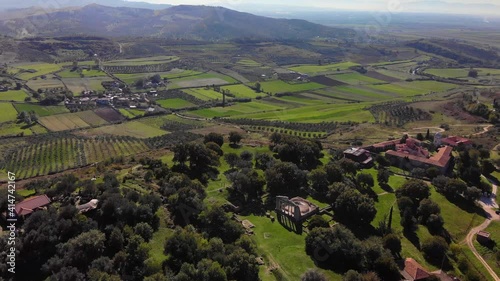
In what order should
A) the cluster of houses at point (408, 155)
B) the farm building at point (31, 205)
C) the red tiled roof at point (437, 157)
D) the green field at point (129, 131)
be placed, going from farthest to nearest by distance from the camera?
the green field at point (129, 131), the cluster of houses at point (408, 155), the red tiled roof at point (437, 157), the farm building at point (31, 205)

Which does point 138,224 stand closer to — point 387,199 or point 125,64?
point 387,199

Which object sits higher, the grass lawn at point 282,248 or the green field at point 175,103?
the grass lawn at point 282,248

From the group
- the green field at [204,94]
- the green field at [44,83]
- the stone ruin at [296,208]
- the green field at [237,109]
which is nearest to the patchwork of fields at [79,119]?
the green field at [237,109]

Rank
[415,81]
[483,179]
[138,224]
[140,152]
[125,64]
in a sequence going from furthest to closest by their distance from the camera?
[125,64] < [415,81] < [140,152] < [483,179] < [138,224]

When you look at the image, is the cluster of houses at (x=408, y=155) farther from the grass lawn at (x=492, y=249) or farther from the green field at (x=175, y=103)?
the green field at (x=175, y=103)

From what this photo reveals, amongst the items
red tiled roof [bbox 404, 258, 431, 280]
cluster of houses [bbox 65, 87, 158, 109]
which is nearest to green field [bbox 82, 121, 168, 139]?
cluster of houses [bbox 65, 87, 158, 109]

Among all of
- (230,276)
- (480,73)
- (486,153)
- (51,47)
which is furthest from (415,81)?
(51,47)
